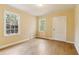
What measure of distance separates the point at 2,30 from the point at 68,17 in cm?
319

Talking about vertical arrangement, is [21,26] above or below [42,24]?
below

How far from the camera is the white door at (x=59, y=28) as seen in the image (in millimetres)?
5508

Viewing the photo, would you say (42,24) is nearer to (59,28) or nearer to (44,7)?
(59,28)

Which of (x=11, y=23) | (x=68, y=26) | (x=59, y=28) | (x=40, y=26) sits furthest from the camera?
(x=40, y=26)

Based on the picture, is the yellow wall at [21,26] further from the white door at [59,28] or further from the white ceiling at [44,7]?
the white door at [59,28]

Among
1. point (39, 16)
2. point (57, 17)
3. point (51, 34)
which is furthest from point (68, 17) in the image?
point (39, 16)

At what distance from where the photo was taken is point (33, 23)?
616cm

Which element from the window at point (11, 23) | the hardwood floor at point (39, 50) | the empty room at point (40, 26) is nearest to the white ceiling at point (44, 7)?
the empty room at point (40, 26)

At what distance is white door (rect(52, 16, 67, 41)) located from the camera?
18.1 ft

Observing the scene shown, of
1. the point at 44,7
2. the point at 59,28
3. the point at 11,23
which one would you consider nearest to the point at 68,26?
the point at 59,28

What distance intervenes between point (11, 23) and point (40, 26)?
173cm

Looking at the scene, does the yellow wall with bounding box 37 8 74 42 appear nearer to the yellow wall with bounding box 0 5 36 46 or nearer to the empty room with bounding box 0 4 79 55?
the empty room with bounding box 0 4 79 55

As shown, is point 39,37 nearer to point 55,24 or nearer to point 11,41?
point 55,24

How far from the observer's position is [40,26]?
5.79m
